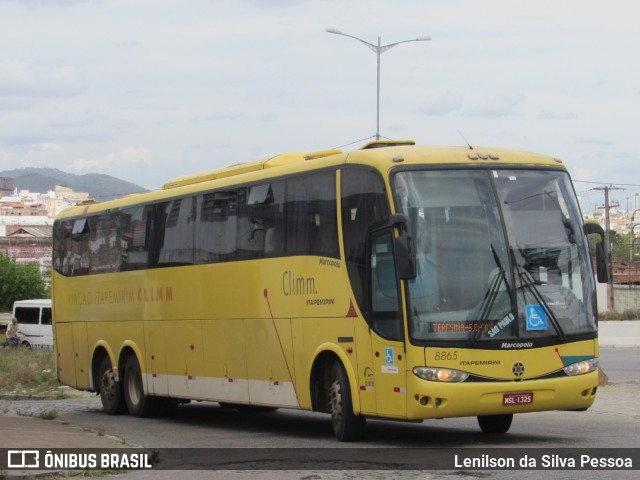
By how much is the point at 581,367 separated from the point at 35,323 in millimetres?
46892

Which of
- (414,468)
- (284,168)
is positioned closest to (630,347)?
(284,168)

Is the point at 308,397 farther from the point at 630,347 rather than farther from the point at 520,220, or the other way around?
the point at 630,347

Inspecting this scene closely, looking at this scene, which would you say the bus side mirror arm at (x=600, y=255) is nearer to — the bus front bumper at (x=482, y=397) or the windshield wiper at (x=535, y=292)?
the windshield wiper at (x=535, y=292)

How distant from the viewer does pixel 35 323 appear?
57.6 m

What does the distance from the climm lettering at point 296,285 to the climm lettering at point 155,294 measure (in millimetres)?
4172

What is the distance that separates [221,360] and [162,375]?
250 centimetres

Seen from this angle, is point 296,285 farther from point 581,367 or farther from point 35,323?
point 35,323

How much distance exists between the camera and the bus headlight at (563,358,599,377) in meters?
13.6

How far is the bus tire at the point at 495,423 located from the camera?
15133 millimetres

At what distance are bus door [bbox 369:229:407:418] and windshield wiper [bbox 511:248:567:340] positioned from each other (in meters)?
1.37

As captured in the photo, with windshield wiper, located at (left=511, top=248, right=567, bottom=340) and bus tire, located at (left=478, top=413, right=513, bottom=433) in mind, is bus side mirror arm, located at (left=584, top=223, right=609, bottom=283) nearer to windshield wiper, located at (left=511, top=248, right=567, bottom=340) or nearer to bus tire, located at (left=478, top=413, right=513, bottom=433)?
windshield wiper, located at (left=511, top=248, right=567, bottom=340)

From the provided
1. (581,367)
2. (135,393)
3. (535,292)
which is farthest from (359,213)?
(135,393)

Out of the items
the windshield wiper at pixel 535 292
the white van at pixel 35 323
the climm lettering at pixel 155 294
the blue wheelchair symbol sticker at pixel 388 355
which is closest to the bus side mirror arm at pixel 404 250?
the blue wheelchair symbol sticker at pixel 388 355

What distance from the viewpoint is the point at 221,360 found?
58.6 ft
